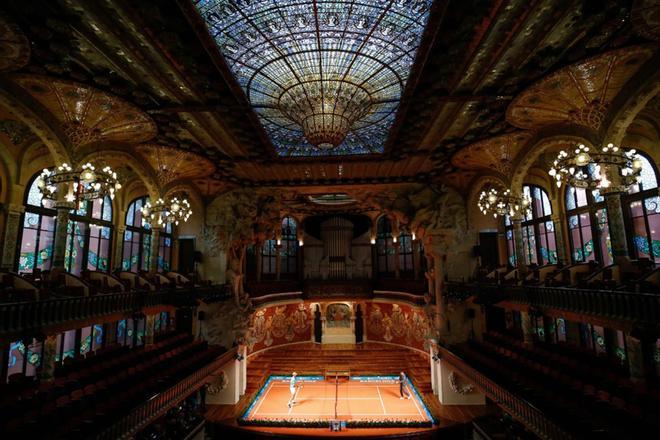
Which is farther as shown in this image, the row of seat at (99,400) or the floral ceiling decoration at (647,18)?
the row of seat at (99,400)

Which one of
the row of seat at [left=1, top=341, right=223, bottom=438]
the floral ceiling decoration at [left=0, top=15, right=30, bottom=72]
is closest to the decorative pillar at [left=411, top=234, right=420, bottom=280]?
the row of seat at [left=1, top=341, right=223, bottom=438]

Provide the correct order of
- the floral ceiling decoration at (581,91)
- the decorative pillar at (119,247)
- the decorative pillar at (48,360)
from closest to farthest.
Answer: the floral ceiling decoration at (581,91)
the decorative pillar at (48,360)
the decorative pillar at (119,247)

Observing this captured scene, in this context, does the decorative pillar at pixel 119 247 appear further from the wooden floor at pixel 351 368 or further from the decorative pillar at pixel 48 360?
the decorative pillar at pixel 48 360

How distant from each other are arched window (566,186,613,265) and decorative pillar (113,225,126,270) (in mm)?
18661

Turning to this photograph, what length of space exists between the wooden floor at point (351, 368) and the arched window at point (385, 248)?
536 centimetres

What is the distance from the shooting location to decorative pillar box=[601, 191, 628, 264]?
832cm

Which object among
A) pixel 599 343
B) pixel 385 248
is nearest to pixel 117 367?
pixel 599 343

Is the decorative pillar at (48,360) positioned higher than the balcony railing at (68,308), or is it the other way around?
the balcony railing at (68,308)

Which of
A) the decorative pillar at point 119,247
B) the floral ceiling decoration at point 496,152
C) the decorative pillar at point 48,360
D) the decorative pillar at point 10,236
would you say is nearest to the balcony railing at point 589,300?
the floral ceiling decoration at point 496,152

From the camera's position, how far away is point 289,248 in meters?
27.1

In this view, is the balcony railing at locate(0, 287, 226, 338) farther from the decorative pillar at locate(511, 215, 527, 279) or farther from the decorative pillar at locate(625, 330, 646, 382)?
the decorative pillar at locate(625, 330, 646, 382)

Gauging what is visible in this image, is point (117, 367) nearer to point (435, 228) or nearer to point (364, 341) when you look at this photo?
point (435, 228)

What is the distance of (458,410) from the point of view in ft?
48.0

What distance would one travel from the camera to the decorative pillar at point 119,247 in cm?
1582
